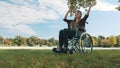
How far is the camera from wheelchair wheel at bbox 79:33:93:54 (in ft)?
34.2

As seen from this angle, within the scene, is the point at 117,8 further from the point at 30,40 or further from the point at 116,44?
the point at 30,40

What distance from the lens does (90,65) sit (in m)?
7.32

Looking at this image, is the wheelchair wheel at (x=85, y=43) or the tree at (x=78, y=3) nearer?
the wheelchair wheel at (x=85, y=43)

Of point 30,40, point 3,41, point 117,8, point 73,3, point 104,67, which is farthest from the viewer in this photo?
point 30,40

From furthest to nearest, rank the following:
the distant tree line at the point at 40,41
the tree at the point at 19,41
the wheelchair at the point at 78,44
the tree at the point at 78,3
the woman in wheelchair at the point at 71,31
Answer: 1. the tree at the point at 19,41
2. the distant tree line at the point at 40,41
3. the tree at the point at 78,3
4. the woman in wheelchair at the point at 71,31
5. the wheelchair at the point at 78,44

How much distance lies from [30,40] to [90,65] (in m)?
129

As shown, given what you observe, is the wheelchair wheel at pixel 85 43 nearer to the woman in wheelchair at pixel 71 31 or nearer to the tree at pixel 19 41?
the woman in wheelchair at pixel 71 31

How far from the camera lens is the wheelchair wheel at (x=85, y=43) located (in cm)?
1041

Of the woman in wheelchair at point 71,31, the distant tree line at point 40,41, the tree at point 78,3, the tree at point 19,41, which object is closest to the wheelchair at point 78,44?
the woman in wheelchair at point 71,31

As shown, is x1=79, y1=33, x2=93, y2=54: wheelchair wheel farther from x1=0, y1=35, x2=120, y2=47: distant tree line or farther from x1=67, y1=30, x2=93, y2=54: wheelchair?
x1=0, y1=35, x2=120, y2=47: distant tree line

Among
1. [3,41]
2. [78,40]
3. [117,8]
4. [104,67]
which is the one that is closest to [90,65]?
[104,67]

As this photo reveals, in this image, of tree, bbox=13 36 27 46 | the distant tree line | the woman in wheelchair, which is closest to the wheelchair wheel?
the woman in wheelchair

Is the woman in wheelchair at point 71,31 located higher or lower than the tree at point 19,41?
lower

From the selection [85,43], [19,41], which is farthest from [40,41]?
[85,43]
